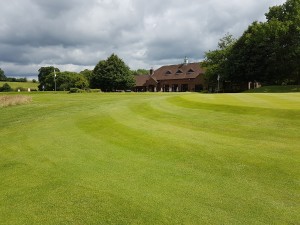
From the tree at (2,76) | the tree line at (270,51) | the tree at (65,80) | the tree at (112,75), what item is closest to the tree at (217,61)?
the tree line at (270,51)

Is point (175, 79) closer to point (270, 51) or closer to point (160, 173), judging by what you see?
point (270, 51)

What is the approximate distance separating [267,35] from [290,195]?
191 feet

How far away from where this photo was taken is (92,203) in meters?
6.14

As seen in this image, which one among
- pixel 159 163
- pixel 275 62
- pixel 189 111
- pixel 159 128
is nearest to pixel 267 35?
pixel 275 62

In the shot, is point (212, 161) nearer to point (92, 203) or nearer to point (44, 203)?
point (92, 203)

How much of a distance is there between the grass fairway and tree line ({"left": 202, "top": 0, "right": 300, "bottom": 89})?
4887cm

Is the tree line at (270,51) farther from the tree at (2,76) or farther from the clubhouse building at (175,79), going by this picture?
the tree at (2,76)

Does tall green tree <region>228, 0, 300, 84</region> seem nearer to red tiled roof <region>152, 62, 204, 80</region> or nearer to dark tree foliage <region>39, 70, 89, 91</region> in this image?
red tiled roof <region>152, 62, 204, 80</region>

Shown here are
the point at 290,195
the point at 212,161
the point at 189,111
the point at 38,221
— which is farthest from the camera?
the point at 189,111

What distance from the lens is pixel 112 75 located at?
89.6m

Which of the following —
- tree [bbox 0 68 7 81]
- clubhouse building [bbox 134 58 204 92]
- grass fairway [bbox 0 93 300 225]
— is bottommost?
grass fairway [bbox 0 93 300 225]

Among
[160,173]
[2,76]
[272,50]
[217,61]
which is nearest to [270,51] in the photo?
[272,50]

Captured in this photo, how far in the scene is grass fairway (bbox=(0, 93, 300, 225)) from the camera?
18.6ft

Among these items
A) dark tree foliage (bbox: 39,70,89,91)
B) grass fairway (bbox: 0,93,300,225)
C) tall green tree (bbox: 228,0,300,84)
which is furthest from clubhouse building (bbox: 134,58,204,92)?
grass fairway (bbox: 0,93,300,225)
